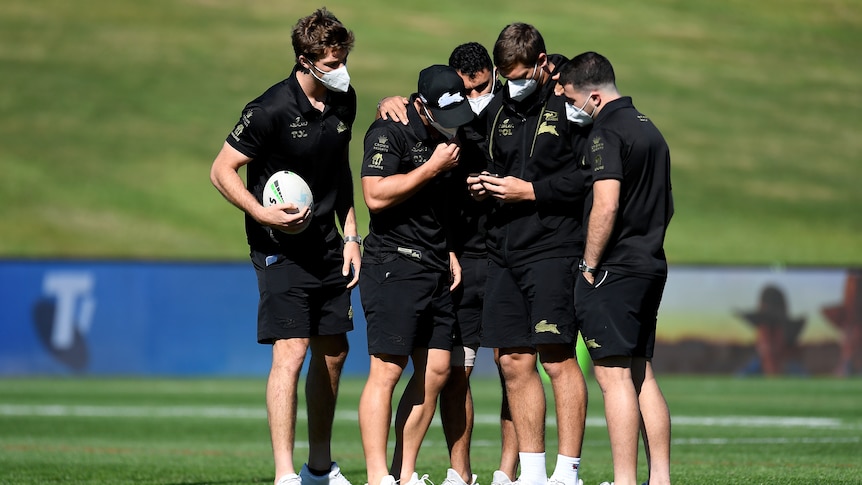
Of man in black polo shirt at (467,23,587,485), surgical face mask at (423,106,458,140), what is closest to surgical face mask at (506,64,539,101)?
man in black polo shirt at (467,23,587,485)

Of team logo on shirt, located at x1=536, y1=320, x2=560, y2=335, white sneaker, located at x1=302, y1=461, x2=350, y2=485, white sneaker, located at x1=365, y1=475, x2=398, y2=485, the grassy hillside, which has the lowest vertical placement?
white sneaker, located at x1=302, y1=461, x2=350, y2=485

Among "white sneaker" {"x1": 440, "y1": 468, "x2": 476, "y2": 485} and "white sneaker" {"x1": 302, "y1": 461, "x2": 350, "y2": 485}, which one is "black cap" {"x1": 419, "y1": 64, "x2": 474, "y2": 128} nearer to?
"white sneaker" {"x1": 440, "y1": 468, "x2": 476, "y2": 485}

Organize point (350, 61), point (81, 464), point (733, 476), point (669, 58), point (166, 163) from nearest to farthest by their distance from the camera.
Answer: point (733, 476), point (81, 464), point (166, 163), point (350, 61), point (669, 58)

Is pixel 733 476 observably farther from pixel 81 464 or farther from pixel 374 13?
pixel 374 13

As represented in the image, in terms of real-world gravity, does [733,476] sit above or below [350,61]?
below

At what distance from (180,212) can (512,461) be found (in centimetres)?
3227

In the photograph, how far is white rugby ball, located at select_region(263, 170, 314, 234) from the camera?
7.61 metres

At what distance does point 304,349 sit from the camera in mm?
7828

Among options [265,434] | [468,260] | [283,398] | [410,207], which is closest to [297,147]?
[410,207]

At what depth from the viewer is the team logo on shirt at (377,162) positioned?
7.53 metres

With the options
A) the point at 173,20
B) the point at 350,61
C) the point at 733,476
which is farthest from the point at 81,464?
the point at 173,20

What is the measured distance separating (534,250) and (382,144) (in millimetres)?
1076

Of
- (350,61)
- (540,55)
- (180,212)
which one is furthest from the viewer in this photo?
(350,61)

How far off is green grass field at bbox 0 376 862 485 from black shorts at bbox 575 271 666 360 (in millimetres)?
1745
